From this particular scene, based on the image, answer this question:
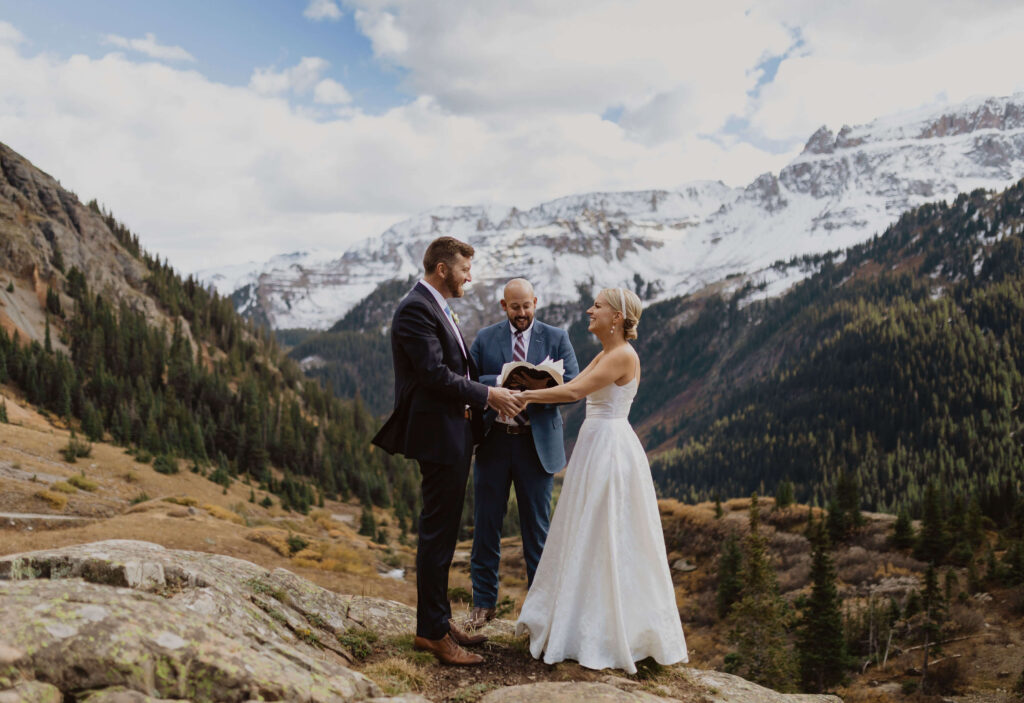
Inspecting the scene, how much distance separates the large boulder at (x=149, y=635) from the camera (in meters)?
4.35

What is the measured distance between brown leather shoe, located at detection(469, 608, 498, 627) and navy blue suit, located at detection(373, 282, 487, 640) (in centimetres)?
142

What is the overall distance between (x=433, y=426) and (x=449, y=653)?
9.12 ft

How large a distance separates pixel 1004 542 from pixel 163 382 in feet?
347

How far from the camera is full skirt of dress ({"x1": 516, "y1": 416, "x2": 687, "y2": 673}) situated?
24.7 feet

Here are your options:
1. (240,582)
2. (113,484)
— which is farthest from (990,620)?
(113,484)

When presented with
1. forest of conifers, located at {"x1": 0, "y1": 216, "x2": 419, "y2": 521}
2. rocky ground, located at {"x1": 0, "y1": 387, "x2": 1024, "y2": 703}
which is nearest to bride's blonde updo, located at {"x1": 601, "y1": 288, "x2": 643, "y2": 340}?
rocky ground, located at {"x1": 0, "y1": 387, "x2": 1024, "y2": 703}

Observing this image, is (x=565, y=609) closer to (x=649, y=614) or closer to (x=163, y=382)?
(x=649, y=614)

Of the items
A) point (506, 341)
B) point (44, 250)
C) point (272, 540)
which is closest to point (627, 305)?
point (506, 341)

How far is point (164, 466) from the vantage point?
58531 millimetres

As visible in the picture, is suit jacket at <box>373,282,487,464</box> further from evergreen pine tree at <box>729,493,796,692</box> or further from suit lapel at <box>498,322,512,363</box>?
evergreen pine tree at <box>729,493,796,692</box>

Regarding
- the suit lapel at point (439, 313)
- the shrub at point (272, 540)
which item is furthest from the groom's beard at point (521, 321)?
the shrub at point (272, 540)

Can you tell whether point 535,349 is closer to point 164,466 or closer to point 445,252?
point 445,252

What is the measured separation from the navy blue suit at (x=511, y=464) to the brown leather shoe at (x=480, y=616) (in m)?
0.08

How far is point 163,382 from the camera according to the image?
9794 centimetres
